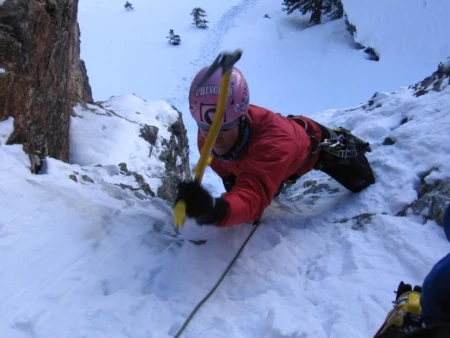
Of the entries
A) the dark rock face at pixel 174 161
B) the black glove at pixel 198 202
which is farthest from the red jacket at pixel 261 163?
the dark rock face at pixel 174 161

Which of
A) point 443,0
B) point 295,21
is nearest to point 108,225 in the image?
point 443,0

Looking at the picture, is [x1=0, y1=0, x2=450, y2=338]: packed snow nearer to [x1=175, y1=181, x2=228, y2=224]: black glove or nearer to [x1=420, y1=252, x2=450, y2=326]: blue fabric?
[x1=175, y1=181, x2=228, y2=224]: black glove

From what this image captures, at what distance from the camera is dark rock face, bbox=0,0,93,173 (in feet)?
11.0

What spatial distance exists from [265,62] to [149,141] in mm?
13113

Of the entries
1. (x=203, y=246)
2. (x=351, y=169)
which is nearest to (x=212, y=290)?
(x=203, y=246)

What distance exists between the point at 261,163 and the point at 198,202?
2.20ft

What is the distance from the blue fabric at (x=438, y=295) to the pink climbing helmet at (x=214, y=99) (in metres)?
1.60

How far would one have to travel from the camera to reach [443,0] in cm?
1655

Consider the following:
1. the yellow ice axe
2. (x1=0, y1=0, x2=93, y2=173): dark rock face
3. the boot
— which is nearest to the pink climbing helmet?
the yellow ice axe

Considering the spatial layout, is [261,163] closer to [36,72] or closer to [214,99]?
[214,99]

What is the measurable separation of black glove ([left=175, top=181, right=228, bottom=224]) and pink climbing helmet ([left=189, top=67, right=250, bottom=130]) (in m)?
0.61

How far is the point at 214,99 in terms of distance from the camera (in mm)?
2705

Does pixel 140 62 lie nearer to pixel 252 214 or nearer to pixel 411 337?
pixel 252 214

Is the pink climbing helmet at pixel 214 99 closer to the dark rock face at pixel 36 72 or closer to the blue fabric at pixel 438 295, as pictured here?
the dark rock face at pixel 36 72
